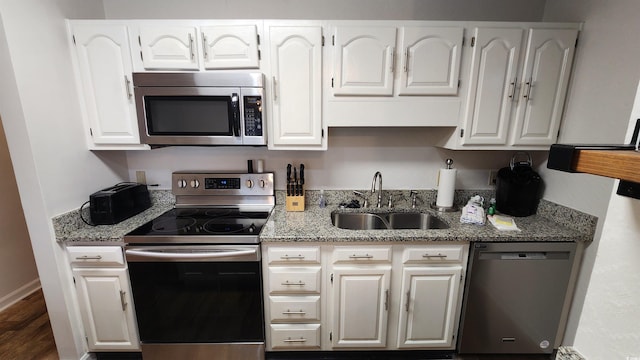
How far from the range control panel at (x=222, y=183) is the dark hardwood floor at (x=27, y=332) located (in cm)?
141

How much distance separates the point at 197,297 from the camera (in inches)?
62.9

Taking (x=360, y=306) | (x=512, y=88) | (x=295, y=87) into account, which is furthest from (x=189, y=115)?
(x=512, y=88)

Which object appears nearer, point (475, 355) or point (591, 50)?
point (591, 50)

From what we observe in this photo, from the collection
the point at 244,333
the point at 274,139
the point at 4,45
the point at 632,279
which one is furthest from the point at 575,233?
the point at 4,45

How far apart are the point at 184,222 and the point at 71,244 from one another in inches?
24.7

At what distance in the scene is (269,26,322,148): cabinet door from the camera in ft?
5.29

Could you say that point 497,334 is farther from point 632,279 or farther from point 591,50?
point 591,50

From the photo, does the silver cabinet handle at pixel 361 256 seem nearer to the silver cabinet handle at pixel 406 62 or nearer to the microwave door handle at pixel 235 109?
the microwave door handle at pixel 235 109

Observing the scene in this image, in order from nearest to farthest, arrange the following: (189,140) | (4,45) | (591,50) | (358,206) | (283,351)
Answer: (4,45)
(591,50)
(189,140)
(283,351)
(358,206)

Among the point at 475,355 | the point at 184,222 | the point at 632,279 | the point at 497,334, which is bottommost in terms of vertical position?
the point at 475,355

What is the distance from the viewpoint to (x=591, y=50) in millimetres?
1565

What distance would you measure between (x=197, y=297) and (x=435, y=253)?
151 centimetres

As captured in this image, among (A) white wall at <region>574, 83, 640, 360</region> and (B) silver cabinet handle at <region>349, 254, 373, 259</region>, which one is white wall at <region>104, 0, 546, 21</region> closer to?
(B) silver cabinet handle at <region>349, 254, 373, 259</region>

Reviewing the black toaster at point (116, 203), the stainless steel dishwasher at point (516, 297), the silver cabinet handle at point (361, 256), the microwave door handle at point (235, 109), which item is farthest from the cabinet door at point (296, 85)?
the stainless steel dishwasher at point (516, 297)
